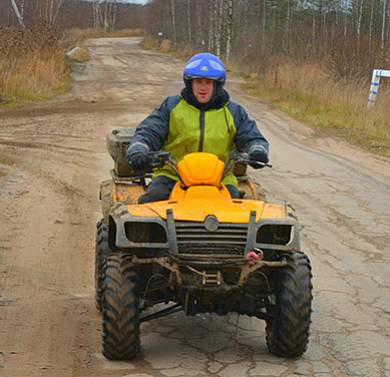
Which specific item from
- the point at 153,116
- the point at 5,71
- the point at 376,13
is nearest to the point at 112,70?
the point at 5,71

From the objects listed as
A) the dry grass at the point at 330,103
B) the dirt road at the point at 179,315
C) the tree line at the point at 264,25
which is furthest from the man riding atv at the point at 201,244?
the tree line at the point at 264,25

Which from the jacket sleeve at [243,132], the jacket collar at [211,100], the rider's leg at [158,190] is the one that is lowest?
the rider's leg at [158,190]

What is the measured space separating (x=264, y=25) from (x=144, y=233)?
151 ft

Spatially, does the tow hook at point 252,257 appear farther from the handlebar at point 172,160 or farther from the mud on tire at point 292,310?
the handlebar at point 172,160

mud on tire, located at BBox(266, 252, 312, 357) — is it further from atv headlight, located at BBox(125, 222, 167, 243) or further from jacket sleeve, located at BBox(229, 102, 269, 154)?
jacket sleeve, located at BBox(229, 102, 269, 154)

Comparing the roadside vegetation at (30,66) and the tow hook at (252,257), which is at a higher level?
the tow hook at (252,257)

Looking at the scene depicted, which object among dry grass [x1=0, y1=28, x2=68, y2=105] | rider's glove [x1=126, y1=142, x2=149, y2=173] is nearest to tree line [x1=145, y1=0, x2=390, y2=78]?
dry grass [x1=0, y1=28, x2=68, y2=105]

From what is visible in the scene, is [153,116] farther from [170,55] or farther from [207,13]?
A: [207,13]

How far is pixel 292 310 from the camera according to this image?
4961 millimetres

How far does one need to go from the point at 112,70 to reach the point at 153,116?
93.7ft

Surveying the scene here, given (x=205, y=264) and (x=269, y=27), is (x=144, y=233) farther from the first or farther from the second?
(x=269, y=27)

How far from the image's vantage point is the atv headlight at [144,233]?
17.1 feet

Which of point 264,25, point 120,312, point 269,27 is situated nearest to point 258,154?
point 120,312

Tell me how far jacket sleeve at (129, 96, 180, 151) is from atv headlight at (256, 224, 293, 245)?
0.98m
